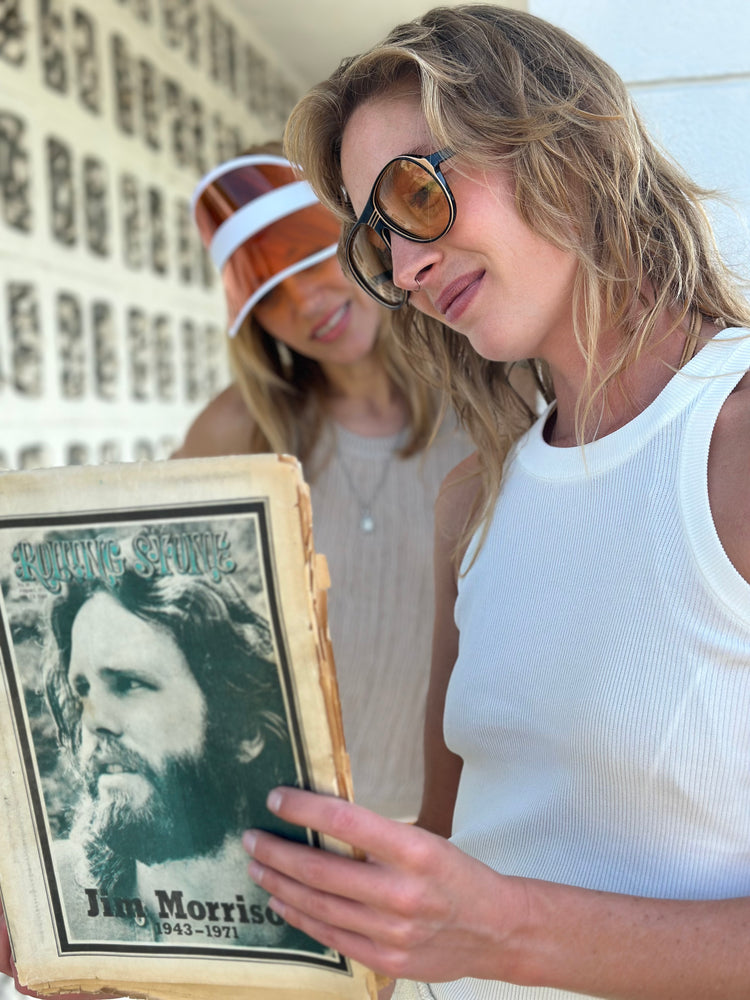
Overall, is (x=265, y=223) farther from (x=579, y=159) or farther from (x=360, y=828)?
(x=360, y=828)

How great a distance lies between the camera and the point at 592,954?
20.9 inches

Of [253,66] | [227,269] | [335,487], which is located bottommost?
[335,487]

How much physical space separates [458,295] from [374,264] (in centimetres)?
14

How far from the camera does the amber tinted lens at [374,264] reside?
0.79m

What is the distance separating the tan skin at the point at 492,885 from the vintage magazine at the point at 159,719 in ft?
0.10

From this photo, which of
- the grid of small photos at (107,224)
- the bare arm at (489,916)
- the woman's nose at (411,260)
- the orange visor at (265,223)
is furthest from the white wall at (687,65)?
the grid of small photos at (107,224)

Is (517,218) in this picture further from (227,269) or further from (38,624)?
(227,269)

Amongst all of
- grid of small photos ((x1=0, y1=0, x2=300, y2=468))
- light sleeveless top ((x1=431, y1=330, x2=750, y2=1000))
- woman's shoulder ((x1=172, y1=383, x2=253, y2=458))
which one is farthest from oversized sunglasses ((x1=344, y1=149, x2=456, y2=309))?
grid of small photos ((x1=0, y1=0, x2=300, y2=468))

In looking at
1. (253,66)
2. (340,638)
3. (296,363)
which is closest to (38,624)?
(340,638)

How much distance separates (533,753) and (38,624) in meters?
0.32

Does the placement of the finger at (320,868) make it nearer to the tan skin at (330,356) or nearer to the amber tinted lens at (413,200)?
Result: the amber tinted lens at (413,200)

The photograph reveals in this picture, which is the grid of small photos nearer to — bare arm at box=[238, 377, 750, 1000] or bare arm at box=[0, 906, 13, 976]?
bare arm at box=[0, 906, 13, 976]

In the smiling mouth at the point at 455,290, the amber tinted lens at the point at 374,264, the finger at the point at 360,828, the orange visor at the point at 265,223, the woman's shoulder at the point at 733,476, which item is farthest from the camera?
the orange visor at the point at 265,223

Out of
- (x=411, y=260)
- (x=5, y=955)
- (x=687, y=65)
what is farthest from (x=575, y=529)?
(x=687, y=65)
